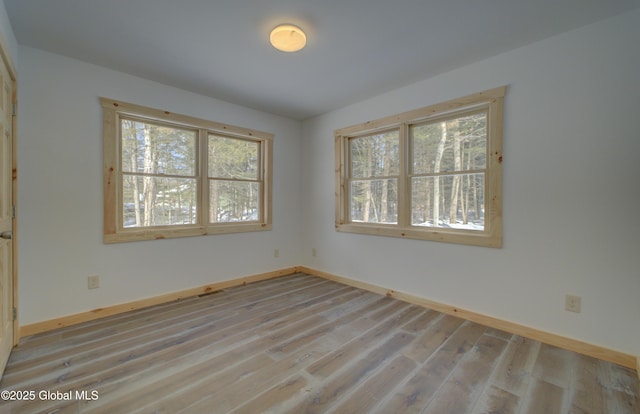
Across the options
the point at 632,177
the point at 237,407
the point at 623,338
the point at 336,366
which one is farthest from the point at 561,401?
the point at 237,407

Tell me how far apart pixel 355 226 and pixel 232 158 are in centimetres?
195

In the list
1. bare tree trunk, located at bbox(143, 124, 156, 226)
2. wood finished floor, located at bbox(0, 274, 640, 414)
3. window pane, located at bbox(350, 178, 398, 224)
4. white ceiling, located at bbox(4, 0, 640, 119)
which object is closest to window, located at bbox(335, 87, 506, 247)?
window pane, located at bbox(350, 178, 398, 224)

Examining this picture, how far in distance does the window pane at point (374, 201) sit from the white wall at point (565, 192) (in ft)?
2.62

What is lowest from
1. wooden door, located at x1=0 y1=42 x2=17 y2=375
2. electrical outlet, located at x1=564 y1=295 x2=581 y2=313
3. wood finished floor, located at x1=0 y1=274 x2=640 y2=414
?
wood finished floor, located at x1=0 y1=274 x2=640 y2=414

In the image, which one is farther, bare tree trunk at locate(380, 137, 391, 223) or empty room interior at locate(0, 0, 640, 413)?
bare tree trunk at locate(380, 137, 391, 223)

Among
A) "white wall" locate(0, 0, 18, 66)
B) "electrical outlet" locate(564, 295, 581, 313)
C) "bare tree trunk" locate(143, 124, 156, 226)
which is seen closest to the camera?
"white wall" locate(0, 0, 18, 66)

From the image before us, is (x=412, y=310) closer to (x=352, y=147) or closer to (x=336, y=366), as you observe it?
(x=336, y=366)

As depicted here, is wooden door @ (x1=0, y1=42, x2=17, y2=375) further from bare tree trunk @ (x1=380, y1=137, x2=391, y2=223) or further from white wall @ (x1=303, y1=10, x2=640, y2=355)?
white wall @ (x1=303, y1=10, x2=640, y2=355)

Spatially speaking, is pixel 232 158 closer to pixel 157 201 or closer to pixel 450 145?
pixel 157 201

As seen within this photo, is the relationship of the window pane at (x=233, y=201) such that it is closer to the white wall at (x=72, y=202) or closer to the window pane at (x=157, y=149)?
the window pane at (x=157, y=149)

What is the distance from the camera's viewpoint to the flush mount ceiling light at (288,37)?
210 centimetres

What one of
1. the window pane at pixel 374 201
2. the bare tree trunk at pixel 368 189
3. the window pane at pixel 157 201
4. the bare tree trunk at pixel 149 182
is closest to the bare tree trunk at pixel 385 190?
the window pane at pixel 374 201

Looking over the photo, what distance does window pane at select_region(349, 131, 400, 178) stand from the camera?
11.4 feet

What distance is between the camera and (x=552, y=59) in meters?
2.29
